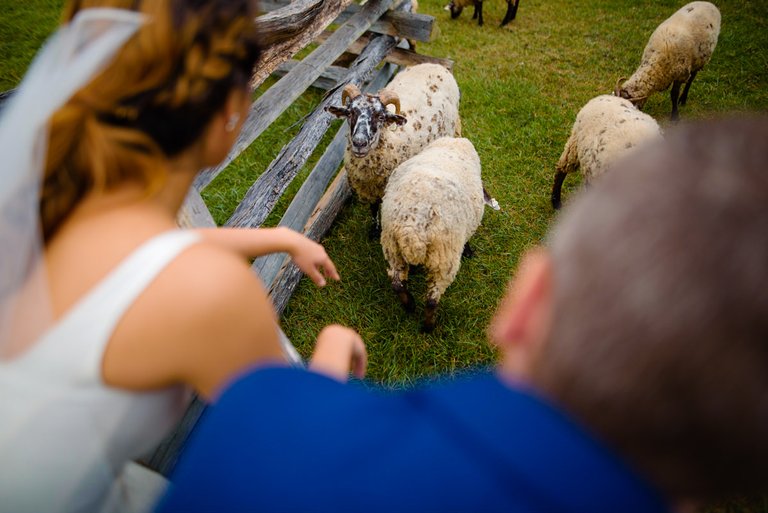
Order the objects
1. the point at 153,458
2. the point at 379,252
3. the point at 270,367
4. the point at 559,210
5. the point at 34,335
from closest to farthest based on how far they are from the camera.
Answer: the point at 270,367
the point at 34,335
the point at 153,458
the point at 379,252
the point at 559,210

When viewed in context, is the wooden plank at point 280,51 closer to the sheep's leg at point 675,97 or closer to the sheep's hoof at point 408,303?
the sheep's hoof at point 408,303

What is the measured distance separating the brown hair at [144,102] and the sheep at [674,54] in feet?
20.5

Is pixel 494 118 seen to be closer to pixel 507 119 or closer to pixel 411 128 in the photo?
pixel 507 119

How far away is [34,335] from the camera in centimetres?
88

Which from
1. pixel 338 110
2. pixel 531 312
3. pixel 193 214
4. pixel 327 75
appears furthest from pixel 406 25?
pixel 531 312

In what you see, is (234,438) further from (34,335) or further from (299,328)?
(299,328)

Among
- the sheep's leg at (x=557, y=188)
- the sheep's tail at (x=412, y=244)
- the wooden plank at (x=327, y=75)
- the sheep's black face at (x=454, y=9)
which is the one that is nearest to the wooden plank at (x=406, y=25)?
the wooden plank at (x=327, y=75)

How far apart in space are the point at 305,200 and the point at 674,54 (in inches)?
218

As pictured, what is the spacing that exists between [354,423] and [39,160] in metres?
0.90

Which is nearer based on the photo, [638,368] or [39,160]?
[638,368]

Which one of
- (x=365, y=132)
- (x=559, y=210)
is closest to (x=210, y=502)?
(x=365, y=132)

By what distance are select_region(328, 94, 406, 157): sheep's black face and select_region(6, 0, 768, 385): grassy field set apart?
0.59 m

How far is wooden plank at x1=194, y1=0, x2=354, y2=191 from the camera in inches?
96.7

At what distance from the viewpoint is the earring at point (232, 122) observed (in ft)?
3.40
